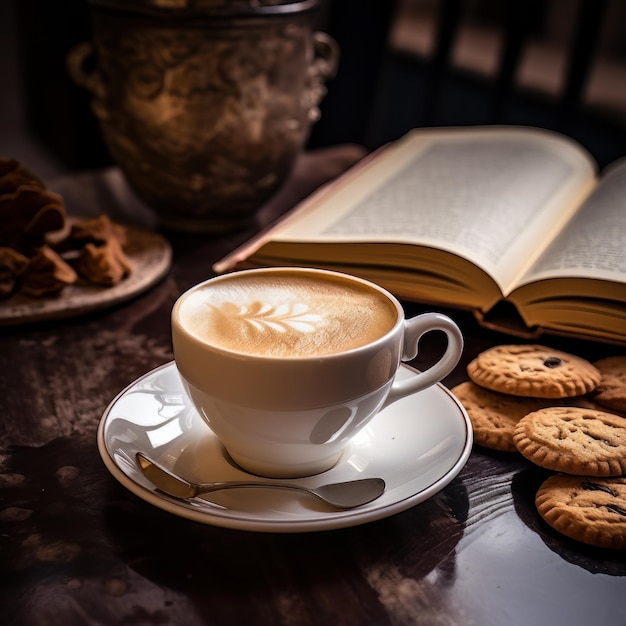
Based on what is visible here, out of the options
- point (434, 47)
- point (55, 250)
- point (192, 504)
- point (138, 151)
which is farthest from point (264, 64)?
point (434, 47)

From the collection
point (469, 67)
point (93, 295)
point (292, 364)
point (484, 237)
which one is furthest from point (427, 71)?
point (292, 364)

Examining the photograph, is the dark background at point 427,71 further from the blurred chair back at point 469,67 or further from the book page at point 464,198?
the book page at point 464,198

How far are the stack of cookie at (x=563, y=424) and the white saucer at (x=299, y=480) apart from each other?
0.05 meters

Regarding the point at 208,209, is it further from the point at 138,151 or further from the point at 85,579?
the point at 85,579

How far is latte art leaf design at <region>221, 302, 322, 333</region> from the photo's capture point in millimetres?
633

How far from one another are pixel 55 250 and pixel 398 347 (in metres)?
0.55

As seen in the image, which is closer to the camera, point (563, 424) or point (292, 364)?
point (292, 364)

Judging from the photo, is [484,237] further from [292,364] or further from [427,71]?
[427,71]

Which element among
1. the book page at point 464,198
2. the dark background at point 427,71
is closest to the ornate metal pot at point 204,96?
the book page at point 464,198

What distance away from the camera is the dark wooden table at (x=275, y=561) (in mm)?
532

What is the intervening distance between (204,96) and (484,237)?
39cm

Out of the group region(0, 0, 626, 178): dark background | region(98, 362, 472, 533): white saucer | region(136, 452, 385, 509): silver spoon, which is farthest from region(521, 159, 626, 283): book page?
region(0, 0, 626, 178): dark background

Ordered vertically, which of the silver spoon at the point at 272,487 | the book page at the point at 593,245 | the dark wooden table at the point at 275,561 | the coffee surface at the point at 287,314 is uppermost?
the coffee surface at the point at 287,314

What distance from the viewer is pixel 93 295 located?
97cm
